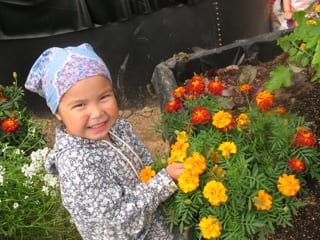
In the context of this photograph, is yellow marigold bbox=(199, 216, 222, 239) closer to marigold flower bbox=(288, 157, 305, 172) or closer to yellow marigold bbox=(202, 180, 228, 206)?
yellow marigold bbox=(202, 180, 228, 206)

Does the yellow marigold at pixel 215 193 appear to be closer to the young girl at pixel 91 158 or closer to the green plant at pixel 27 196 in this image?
the young girl at pixel 91 158

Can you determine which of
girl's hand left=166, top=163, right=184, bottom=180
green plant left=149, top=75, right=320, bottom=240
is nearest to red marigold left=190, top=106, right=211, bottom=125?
green plant left=149, top=75, right=320, bottom=240

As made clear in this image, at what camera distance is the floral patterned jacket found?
1.54 metres

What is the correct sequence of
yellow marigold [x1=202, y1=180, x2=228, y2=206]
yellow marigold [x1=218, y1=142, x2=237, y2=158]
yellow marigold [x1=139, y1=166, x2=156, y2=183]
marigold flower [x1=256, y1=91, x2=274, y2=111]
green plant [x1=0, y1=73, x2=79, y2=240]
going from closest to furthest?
1. yellow marigold [x1=202, y1=180, x2=228, y2=206]
2. yellow marigold [x1=218, y1=142, x2=237, y2=158]
3. yellow marigold [x1=139, y1=166, x2=156, y2=183]
4. marigold flower [x1=256, y1=91, x2=274, y2=111]
5. green plant [x1=0, y1=73, x2=79, y2=240]

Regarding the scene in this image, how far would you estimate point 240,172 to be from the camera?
60.5 inches

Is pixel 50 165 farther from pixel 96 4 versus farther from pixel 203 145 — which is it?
pixel 96 4

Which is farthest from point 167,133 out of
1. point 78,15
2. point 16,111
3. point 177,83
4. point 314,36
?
point 78,15

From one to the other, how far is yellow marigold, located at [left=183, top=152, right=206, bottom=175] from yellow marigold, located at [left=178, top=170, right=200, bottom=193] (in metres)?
0.01

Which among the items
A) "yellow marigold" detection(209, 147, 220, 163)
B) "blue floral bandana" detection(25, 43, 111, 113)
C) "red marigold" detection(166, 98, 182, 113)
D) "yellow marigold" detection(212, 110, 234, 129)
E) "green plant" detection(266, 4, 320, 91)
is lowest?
"red marigold" detection(166, 98, 182, 113)

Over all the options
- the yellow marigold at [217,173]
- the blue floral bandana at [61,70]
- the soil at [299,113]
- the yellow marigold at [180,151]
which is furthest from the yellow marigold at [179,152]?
the soil at [299,113]

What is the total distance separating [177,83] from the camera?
290cm

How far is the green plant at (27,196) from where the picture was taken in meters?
2.32

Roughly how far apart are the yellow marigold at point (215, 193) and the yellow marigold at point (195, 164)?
0.18ft

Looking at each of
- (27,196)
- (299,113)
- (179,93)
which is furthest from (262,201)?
(27,196)
